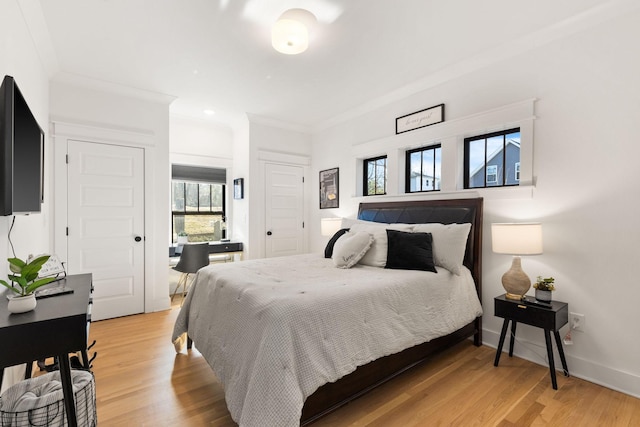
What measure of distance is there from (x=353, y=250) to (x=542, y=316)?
1.41 metres

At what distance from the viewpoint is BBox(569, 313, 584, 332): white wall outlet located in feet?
7.24

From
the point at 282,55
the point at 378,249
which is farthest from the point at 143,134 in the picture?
the point at 378,249

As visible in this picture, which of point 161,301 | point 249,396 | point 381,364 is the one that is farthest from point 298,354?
point 161,301

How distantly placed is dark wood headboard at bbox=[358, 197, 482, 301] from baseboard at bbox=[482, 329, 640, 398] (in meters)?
0.50

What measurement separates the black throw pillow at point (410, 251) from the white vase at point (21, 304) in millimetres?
2204

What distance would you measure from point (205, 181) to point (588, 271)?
4.64 meters

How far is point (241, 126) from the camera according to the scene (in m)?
4.62

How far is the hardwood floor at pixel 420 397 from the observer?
5.67 ft

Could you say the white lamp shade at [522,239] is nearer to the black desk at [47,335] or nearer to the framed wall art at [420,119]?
the framed wall art at [420,119]

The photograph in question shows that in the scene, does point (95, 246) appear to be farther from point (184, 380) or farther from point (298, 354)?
point (298, 354)

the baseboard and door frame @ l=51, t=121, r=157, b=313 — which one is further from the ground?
door frame @ l=51, t=121, r=157, b=313

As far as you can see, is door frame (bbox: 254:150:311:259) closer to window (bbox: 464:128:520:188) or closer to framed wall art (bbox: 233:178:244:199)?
framed wall art (bbox: 233:178:244:199)

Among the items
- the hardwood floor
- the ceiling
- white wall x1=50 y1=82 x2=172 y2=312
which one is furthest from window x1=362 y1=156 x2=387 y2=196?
white wall x1=50 y1=82 x2=172 y2=312

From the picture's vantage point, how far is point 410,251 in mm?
2494
